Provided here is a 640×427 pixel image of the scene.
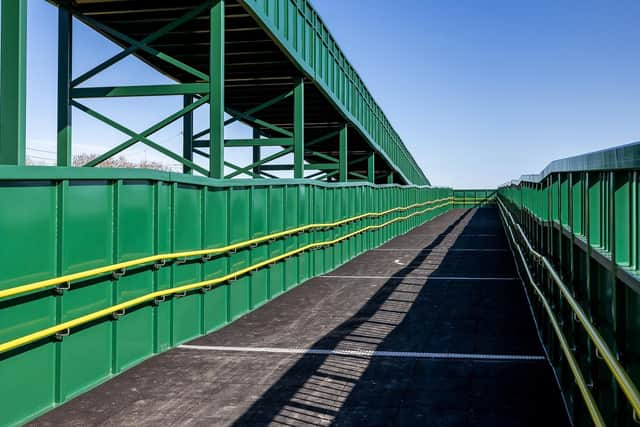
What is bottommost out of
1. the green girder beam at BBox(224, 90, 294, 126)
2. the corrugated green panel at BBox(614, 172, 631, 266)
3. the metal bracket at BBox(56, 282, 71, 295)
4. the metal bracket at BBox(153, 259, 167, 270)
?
the metal bracket at BBox(56, 282, 71, 295)

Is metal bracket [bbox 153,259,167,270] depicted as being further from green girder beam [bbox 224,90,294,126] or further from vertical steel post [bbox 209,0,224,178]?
green girder beam [bbox 224,90,294,126]

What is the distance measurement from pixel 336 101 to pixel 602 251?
64.6 feet

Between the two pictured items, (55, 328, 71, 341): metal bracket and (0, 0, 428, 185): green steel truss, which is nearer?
(55, 328, 71, 341): metal bracket

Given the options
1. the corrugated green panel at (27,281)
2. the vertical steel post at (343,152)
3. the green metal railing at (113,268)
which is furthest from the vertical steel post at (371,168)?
the corrugated green panel at (27,281)

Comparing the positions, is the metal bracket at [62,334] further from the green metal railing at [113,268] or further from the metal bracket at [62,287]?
→ the metal bracket at [62,287]

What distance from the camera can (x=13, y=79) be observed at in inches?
320

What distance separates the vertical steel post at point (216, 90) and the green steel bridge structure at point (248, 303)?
0.04m

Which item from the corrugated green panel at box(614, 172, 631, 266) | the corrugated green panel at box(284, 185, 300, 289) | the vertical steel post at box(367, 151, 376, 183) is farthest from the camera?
the vertical steel post at box(367, 151, 376, 183)

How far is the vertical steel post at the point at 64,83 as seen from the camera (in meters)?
14.8

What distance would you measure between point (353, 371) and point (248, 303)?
4268mm

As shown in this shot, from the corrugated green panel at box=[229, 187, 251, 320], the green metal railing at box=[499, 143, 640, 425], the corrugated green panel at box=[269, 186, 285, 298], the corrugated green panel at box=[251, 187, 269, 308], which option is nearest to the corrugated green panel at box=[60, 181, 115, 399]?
the corrugated green panel at box=[229, 187, 251, 320]

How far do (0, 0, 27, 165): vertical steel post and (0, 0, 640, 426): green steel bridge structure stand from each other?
0.02 meters

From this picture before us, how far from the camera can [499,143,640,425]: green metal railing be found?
3.95m

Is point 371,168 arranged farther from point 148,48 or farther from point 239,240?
point 239,240
